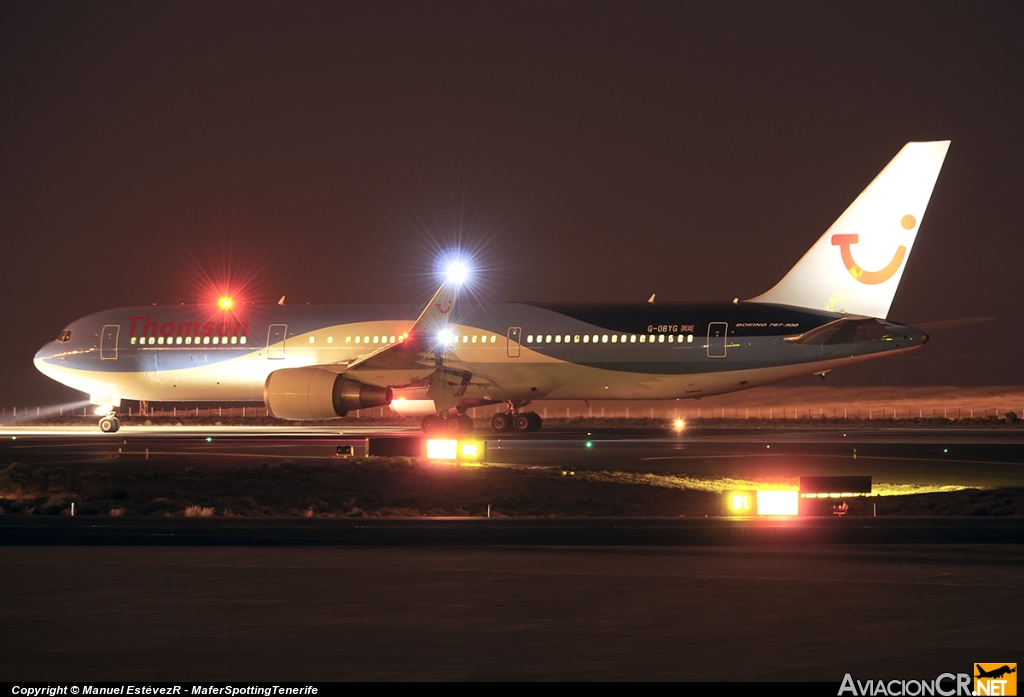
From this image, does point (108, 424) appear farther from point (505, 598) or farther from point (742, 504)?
point (505, 598)

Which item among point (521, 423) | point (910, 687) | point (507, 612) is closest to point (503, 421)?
point (521, 423)

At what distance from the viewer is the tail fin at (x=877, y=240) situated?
44.3 metres

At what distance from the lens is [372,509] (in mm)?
24266

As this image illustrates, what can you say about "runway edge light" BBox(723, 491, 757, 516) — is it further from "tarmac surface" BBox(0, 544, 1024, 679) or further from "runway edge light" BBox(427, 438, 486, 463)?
"runway edge light" BBox(427, 438, 486, 463)

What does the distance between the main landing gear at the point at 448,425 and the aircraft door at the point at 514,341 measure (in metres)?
2.85

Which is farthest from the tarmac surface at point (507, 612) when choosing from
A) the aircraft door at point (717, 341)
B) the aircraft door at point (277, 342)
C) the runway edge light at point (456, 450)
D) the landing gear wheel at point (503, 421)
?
the landing gear wheel at point (503, 421)

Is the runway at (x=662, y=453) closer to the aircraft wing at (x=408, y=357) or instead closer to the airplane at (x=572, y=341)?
the airplane at (x=572, y=341)

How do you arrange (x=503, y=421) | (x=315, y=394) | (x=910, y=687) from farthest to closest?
(x=503, y=421) → (x=315, y=394) → (x=910, y=687)

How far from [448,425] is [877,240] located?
16337 mm

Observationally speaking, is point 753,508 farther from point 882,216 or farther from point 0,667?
point 882,216

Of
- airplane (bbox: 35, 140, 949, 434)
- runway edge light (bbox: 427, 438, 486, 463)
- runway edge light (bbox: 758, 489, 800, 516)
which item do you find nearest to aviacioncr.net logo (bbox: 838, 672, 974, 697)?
runway edge light (bbox: 758, 489, 800, 516)

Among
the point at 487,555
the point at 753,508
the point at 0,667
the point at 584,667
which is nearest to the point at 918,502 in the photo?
the point at 753,508

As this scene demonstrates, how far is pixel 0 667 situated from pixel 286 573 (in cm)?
485

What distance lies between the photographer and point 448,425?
45.3 meters
